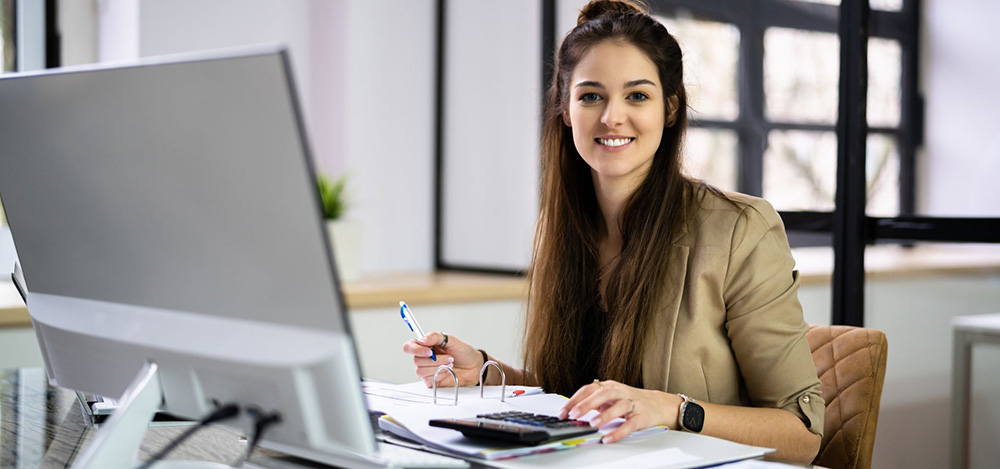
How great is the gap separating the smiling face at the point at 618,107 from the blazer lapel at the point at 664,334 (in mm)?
189

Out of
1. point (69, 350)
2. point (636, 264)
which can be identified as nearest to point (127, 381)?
point (69, 350)

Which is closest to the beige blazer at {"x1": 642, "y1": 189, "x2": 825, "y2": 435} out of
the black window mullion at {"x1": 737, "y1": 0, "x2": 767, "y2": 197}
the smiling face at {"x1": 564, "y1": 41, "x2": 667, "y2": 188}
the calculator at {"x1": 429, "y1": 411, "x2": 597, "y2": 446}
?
the smiling face at {"x1": 564, "y1": 41, "x2": 667, "y2": 188}

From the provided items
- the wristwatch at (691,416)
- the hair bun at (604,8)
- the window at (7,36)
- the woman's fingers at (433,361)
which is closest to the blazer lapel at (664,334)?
the wristwatch at (691,416)

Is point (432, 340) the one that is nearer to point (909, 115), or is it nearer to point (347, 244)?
point (909, 115)

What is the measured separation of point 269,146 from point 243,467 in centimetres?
42

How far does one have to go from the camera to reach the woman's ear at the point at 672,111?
1.58m

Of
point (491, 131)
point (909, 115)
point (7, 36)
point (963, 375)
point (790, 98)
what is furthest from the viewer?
point (491, 131)

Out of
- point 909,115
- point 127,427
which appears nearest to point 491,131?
point 909,115

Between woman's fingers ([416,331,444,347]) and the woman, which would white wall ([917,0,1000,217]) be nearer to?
the woman

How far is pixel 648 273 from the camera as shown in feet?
4.69

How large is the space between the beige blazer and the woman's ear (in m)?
0.19

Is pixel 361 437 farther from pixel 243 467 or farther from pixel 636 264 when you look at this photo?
pixel 636 264

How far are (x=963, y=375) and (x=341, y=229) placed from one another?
180cm

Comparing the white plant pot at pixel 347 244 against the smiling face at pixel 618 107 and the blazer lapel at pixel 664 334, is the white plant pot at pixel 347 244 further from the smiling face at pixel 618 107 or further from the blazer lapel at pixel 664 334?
the blazer lapel at pixel 664 334
